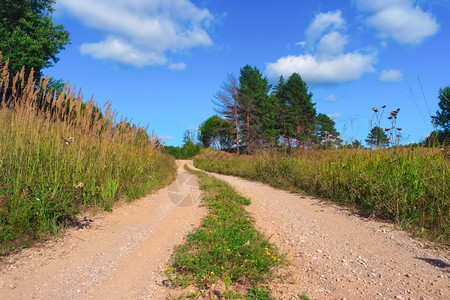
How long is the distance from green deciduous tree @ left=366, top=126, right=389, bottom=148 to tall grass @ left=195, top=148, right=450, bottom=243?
22cm

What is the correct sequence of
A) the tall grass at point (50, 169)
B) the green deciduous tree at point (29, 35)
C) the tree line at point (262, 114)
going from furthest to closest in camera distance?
1. the tree line at point (262, 114)
2. the green deciduous tree at point (29, 35)
3. the tall grass at point (50, 169)

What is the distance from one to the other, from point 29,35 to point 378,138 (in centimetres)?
1982

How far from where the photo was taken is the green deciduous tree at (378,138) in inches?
276

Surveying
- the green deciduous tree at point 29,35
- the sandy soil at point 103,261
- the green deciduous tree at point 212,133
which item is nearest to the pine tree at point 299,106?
the green deciduous tree at point 212,133

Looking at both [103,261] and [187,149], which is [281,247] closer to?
[103,261]

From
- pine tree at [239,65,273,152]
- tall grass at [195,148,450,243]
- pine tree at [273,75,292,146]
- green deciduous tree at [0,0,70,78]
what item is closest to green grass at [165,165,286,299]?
tall grass at [195,148,450,243]

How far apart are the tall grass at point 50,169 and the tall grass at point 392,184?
490cm

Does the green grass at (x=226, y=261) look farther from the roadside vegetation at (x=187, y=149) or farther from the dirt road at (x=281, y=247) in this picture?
the roadside vegetation at (x=187, y=149)

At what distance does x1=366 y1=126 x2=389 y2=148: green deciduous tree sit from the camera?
7.02 metres

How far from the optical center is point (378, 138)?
7.31 m

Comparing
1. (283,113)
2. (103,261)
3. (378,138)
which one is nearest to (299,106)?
(283,113)

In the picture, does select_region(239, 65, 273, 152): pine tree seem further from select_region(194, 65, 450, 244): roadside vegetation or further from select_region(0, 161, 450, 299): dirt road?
select_region(0, 161, 450, 299): dirt road

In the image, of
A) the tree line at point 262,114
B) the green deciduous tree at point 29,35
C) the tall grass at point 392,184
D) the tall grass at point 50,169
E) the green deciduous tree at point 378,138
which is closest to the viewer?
the tall grass at point 50,169

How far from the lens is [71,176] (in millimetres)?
5074
